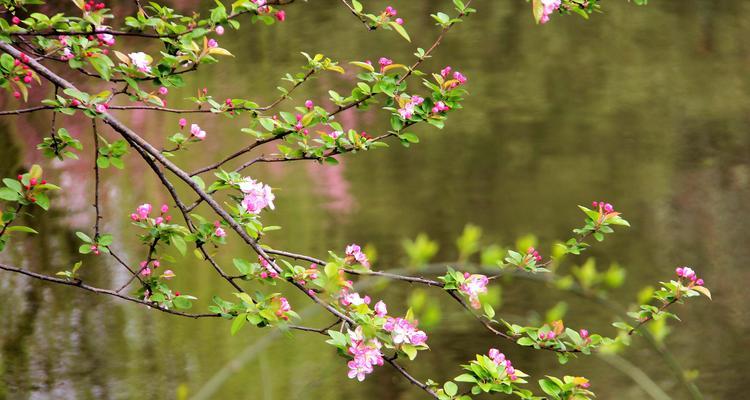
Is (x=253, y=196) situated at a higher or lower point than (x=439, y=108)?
lower

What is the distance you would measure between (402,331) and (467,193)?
3.37m

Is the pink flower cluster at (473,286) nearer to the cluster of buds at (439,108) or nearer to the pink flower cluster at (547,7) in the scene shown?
the cluster of buds at (439,108)

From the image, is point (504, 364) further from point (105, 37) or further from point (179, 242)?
point (105, 37)

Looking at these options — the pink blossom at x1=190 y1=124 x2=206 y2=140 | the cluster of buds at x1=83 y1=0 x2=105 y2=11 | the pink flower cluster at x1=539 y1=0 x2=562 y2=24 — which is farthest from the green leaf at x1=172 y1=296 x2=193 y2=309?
the pink flower cluster at x1=539 y1=0 x2=562 y2=24

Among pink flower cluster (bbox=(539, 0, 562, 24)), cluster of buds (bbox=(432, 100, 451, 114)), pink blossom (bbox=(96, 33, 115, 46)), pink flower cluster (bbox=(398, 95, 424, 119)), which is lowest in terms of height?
pink blossom (bbox=(96, 33, 115, 46))

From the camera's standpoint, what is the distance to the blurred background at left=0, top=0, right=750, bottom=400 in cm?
353

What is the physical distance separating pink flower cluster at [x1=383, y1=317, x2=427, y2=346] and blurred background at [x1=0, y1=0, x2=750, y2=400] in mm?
592

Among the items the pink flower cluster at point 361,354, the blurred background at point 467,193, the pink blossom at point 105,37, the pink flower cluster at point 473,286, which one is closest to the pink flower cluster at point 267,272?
the pink flower cluster at point 361,354

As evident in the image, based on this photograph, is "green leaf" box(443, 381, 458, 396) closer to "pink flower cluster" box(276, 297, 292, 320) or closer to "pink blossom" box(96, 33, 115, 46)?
"pink flower cluster" box(276, 297, 292, 320)

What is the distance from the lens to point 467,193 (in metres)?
4.82

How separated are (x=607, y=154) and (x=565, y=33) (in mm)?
1811

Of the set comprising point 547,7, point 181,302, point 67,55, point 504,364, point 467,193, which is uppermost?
point 547,7

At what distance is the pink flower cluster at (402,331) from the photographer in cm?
147

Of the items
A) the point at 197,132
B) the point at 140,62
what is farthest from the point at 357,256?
the point at 140,62
